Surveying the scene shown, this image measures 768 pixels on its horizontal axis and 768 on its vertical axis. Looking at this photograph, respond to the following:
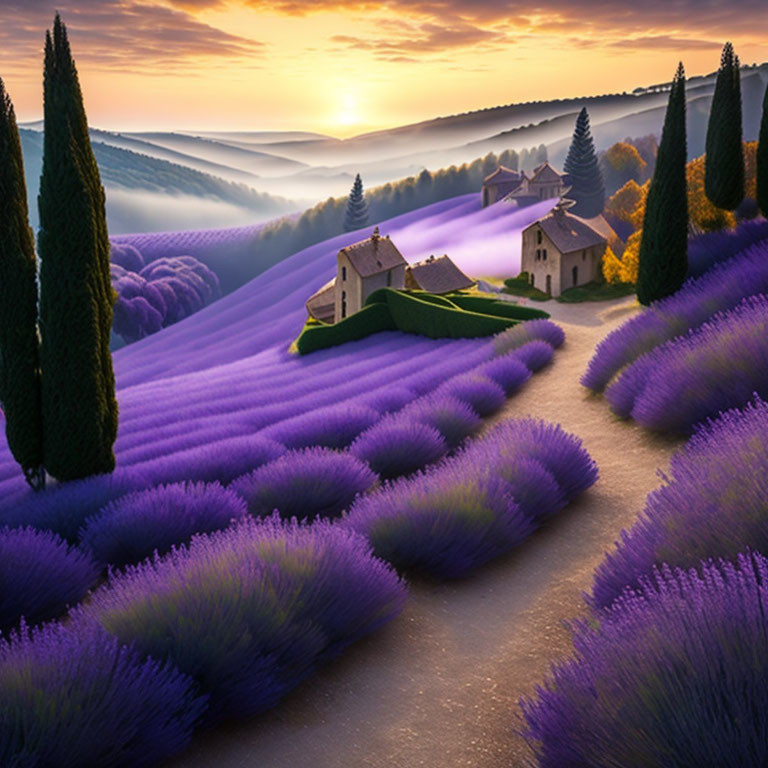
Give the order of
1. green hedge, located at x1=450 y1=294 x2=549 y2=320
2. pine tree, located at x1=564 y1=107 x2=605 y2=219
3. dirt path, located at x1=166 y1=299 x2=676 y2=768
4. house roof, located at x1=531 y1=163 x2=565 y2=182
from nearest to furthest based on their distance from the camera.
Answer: dirt path, located at x1=166 y1=299 x2=676 y2=768
green hedge, located at x1=450 y1=294 x2=549 y2=320
pine tree, located at x1=564 y1=107 x2=605 y2=219
house roof, located at x1=531 y1=163 x2=565 y2=182

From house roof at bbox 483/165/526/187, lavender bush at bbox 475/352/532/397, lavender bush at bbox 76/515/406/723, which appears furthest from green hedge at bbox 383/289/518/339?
house roof at bbox 483/165/526/187

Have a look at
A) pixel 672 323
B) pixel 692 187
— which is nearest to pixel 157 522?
pixel 672 323

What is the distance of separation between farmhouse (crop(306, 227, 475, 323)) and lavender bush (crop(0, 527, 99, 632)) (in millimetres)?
19075

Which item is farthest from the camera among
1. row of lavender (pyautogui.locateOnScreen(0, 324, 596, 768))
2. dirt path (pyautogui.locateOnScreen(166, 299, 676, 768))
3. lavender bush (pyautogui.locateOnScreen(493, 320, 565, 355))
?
→ lavender bush (pyautogui.locateOnScreen(493, 320, 565, 355))

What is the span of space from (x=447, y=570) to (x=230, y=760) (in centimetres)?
181

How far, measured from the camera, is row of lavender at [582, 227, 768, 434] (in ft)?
18.5

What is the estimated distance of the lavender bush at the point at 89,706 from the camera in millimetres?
2475

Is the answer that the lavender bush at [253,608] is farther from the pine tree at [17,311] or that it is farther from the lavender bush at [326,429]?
the pine tree at [17,311]

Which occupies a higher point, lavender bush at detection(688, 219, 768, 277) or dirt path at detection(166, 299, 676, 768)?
lavender bush at detection(688, 219, 768, 277)

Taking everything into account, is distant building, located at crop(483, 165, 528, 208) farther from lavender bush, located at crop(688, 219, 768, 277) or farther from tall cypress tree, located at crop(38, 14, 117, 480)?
tall cypress tree, located at crop(38, 14, 117, 480)

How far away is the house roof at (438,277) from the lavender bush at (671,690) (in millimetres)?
21361

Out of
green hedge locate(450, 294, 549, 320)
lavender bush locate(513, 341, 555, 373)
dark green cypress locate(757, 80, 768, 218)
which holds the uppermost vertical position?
dark green cypress locate(757, 80, 768, 218)

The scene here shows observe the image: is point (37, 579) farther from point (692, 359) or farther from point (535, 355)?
A: point (535, 355)

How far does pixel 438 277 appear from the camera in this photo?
23.9 m
